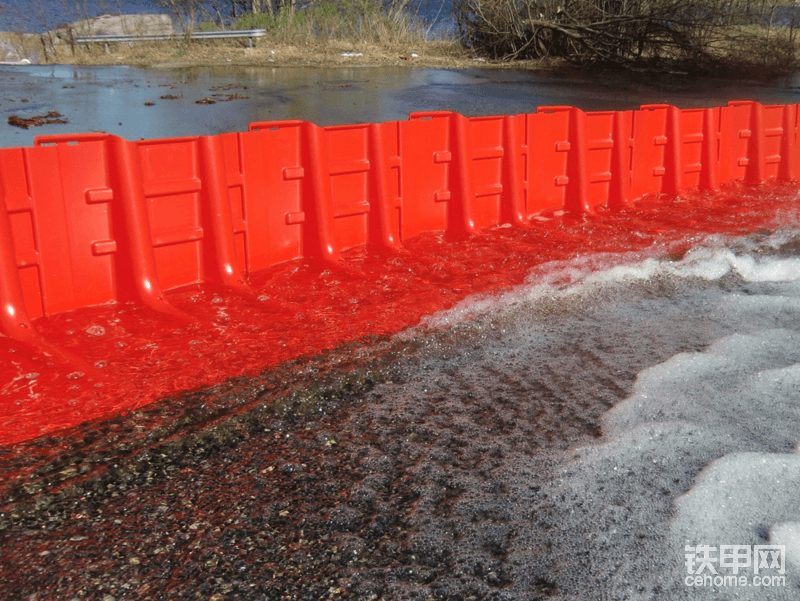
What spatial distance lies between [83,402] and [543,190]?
450 centimetres

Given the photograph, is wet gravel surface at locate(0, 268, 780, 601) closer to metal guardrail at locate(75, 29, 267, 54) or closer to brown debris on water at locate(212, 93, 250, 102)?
brown debris on water at locate(212, 93, 250, 102)

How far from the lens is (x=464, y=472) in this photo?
284 cm

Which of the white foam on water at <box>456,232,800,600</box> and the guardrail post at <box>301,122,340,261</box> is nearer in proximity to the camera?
the white foam on water at <box>456,232,800,600</box>

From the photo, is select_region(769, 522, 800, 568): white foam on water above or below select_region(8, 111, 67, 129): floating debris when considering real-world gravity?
below

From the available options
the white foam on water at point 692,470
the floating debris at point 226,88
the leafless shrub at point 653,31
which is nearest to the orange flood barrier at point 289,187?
the white foam on water at point 692,470

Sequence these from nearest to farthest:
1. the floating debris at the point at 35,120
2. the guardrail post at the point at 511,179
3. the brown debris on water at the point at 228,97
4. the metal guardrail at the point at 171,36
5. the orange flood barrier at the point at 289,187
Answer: the orange flood barrier at the point at 289,187 < the guardrail post at the point at 511,179 < the floating debris at the point at 35,120 < the brown debris on water at the point at 228,97 < the metal guardrail at the point at 171,36

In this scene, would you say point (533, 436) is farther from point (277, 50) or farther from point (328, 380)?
point (277, 50)

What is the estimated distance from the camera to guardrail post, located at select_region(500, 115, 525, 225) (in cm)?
624

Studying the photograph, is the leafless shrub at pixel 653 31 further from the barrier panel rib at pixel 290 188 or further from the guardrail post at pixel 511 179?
the guardrail post at pixel 511 179

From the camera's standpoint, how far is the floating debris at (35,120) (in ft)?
33.7

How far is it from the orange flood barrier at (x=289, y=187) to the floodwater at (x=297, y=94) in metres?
4.93

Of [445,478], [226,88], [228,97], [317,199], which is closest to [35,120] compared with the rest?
[228,97]

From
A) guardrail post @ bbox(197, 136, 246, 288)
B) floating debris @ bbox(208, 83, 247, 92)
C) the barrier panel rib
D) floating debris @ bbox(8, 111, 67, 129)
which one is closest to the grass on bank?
floating debris @ bbox(208, 83, 247, 92)

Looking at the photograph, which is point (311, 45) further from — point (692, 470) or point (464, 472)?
point (692, 470)
